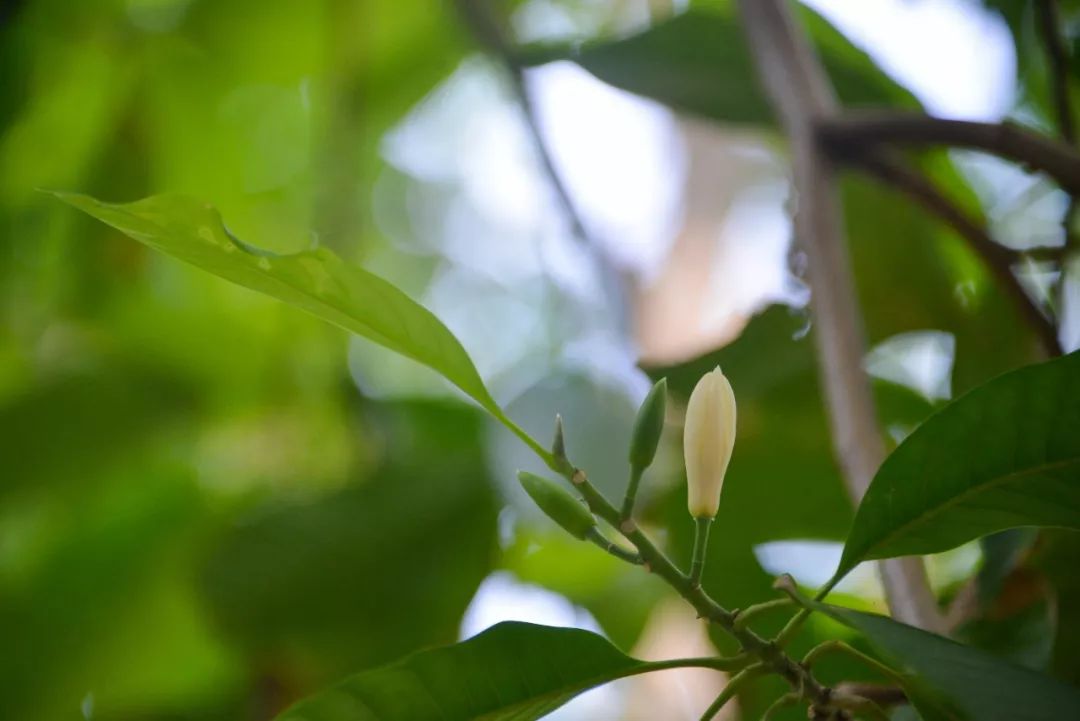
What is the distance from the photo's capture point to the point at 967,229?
611 mm

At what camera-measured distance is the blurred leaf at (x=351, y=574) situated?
0.76 meters

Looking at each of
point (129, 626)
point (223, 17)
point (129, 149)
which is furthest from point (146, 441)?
point (223, 17)

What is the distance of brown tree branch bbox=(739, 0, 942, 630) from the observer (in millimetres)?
448

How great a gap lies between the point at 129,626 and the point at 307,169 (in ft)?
2.75

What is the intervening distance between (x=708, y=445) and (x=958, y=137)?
1.08 feet

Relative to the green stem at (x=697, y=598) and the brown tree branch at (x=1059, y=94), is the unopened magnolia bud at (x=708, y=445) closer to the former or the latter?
the green stem at (x=697, y=598)

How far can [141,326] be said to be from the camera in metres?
1.06

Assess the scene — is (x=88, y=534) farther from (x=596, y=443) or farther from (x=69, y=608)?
(x=596, y=443)

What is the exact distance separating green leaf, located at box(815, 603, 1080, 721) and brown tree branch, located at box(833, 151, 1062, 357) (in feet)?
0.97

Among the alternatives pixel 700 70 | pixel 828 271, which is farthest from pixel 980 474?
pixel 700 70

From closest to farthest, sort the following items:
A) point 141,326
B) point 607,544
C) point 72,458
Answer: point 607,544 → point 72,458 → point 141,326

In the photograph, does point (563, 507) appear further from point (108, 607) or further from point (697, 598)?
point (108, 607)

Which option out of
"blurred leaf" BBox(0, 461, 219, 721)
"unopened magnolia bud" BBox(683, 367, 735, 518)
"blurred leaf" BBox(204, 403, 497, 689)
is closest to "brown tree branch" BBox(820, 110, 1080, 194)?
"unopened magnolia bud" BBox(683, 367, 735, 518)

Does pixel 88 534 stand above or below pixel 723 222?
below
